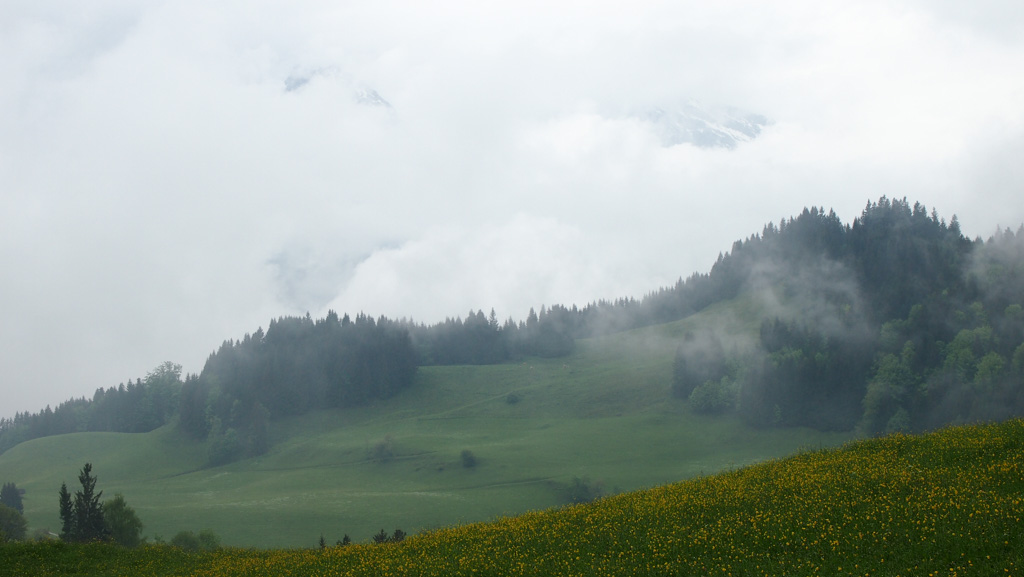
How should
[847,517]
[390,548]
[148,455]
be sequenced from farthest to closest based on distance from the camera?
[148,455] → [390,548] → [847,517]

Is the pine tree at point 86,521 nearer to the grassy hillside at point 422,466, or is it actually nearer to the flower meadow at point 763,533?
the flower meadow at point 763,533

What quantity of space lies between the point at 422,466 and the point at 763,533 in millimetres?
132638

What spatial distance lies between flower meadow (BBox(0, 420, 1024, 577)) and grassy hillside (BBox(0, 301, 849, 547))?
225ft

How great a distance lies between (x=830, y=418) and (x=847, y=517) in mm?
143922

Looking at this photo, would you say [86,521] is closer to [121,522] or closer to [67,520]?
[67,520]

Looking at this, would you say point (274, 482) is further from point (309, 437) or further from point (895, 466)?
point (895, 466)

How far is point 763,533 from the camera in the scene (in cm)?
2350

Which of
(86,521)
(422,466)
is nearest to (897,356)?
(422,466)

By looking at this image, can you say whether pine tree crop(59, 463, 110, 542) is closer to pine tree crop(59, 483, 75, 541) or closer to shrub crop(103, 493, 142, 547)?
pine tree crop(59, 483, 75, 541)

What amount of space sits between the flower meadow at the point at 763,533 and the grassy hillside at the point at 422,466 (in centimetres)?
6844

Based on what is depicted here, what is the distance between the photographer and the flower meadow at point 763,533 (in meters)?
20.1

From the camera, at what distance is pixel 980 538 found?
19.3m

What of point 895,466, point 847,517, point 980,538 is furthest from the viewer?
point 895,466

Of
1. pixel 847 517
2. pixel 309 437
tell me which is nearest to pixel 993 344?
pixel 847 517
